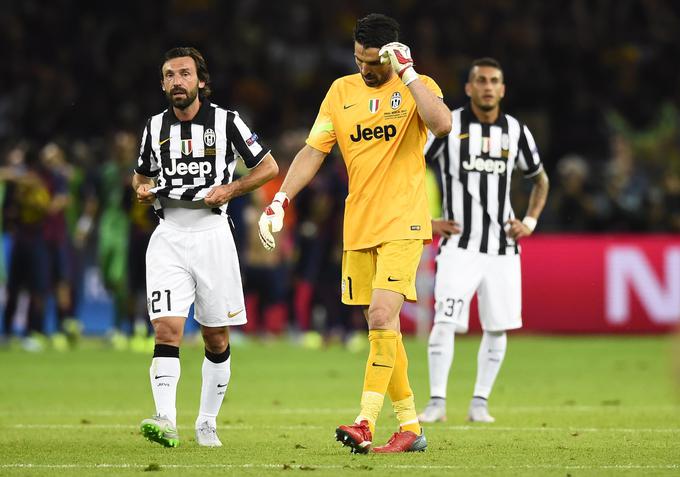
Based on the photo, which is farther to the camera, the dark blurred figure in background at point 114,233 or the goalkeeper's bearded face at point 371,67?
the dark blurred figure in background at point 114,233

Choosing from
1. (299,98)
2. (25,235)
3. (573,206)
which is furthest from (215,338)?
(299,98)

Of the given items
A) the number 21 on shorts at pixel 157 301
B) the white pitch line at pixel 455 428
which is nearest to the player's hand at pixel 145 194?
the number 21 on shorts at pixel 157 301

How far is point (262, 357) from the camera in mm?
16516

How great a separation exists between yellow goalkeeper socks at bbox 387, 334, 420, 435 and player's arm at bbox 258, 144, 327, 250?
100cm

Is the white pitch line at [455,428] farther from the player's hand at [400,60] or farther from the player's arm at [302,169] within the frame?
the player's hand at [400,60]

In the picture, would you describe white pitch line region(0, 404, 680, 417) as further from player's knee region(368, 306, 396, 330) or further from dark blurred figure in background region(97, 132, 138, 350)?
dark blurred figure in background region(97, 132, 138, 350)

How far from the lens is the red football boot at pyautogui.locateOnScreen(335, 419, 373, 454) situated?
7.36 m

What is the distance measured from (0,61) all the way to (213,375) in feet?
51.2

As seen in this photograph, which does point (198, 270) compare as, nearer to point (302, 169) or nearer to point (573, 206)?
point (302, 169)

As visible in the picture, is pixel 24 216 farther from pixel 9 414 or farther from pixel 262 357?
pixel 9 414

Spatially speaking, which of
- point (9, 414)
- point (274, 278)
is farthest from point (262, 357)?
point (9, 414)

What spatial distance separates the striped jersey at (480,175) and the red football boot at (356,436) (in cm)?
298

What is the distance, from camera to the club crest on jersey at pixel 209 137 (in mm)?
8234

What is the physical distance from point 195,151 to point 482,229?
Answer: 2.80 metres
